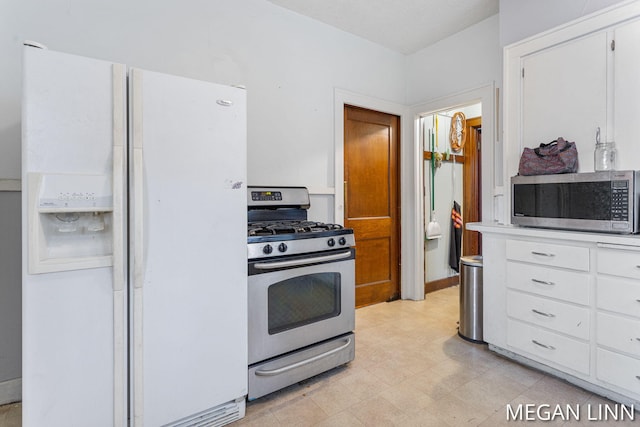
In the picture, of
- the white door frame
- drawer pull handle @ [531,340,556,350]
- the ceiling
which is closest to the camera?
drawer pull handle @ [531,340,556,350]

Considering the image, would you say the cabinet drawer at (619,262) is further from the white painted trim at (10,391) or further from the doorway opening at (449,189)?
the white painted trim at (10,391)

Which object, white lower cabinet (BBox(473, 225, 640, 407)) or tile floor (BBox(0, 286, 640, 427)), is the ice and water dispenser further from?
white lower cabinet (BBox(473, 225, 640, 407))

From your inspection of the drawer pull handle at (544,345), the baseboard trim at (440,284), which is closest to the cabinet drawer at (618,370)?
the drawer pull handle at (544,345)

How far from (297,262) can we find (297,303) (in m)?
0.27

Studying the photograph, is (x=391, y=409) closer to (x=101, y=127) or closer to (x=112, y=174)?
(x=112, y=174)

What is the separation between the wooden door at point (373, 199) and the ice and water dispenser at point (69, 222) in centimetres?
210

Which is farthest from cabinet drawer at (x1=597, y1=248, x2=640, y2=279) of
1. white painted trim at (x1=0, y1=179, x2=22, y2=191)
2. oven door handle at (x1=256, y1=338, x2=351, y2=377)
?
white painted trim at (x1=0, y1=179, x2=22, y2=191)

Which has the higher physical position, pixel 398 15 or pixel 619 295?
pixel 398 15

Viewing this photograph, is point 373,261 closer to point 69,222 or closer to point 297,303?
point 297,303

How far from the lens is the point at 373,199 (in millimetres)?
3357

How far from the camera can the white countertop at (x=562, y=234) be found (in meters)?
1.64

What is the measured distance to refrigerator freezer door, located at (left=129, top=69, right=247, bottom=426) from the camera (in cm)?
139

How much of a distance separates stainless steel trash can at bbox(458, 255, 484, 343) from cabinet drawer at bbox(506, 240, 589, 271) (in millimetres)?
391

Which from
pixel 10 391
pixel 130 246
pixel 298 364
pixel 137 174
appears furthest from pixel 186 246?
pixel 10 391
